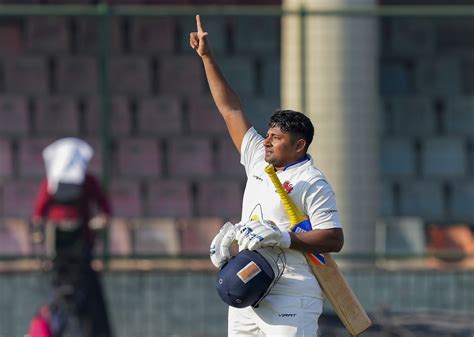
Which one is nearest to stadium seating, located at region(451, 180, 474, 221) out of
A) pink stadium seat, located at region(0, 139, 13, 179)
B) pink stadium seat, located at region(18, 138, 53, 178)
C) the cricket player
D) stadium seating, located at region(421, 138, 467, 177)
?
stadium seating, located at region(421, 138, 467, 177)

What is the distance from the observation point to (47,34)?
15352mm

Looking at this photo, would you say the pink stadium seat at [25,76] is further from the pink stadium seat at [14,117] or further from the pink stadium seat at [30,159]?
the pink stadium seat at [30,159]

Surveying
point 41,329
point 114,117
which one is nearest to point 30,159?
point 114,117

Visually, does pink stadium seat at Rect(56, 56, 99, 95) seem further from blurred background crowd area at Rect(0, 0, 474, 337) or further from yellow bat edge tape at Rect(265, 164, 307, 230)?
yellow bat edge tape at Rect(265, 164, 307, 230)

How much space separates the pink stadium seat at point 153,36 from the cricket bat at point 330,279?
28.6 feet

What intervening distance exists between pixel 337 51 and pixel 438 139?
256 centimetres

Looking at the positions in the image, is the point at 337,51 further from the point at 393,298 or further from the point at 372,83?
the point at 393,298

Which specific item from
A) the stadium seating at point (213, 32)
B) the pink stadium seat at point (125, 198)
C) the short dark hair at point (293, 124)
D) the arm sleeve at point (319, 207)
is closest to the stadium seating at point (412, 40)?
the stadium seating at point (213, 32)

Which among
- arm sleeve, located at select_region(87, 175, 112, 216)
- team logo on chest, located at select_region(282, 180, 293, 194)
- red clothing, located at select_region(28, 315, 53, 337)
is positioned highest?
team logo on chest, located at select_region(282, 180, 293, 194)

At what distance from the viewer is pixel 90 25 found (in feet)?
50.3

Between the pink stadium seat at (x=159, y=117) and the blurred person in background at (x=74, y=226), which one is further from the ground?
the pink stadium seat at (x=159, y=117)

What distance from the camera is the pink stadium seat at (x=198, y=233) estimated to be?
13.7 metres

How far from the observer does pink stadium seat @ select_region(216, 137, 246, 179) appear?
14.8 meters

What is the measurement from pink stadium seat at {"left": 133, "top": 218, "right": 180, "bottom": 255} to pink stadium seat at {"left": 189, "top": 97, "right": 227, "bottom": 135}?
1248 mm
